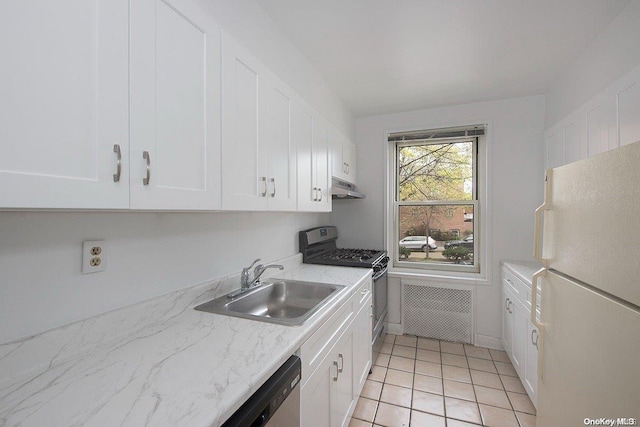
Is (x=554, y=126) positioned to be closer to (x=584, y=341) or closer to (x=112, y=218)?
(x=584, y=341)

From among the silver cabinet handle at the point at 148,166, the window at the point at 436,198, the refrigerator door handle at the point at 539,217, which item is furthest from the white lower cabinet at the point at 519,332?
the silver cabinet handle at the point at 148,166

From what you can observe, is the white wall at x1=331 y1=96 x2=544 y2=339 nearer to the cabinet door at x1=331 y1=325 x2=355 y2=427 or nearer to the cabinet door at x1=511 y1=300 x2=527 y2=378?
the cabinet door at x1=511 y1=300 x2=527 y2=378

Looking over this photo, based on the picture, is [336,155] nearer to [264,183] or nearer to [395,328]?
[264,183]

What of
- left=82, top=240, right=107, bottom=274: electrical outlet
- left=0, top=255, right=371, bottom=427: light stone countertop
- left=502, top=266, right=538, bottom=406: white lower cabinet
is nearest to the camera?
left=0, top=255, right=371, bottom=427: light stone countertop

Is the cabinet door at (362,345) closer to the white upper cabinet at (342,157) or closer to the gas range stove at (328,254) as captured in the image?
the gas range stove at (328,254)

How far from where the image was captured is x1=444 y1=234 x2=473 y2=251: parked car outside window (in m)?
3.16

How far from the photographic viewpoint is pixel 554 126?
249cm

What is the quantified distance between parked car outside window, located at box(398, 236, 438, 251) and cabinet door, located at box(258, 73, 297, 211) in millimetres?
2041

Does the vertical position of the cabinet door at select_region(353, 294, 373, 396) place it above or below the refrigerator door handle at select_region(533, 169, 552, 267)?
below

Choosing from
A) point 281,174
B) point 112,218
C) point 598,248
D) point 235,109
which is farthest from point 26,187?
point 598,248

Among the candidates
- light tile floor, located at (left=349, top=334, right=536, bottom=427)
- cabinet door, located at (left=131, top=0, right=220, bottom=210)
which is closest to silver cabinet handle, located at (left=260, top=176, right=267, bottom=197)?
cabinet door, located at (left=131, top=0, right=220, bottom=210)

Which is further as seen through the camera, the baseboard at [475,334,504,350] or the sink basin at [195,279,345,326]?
the baseboard at [475,334,504,350]

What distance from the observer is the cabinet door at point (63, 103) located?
0.59 m

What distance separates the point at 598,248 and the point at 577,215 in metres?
0.19
